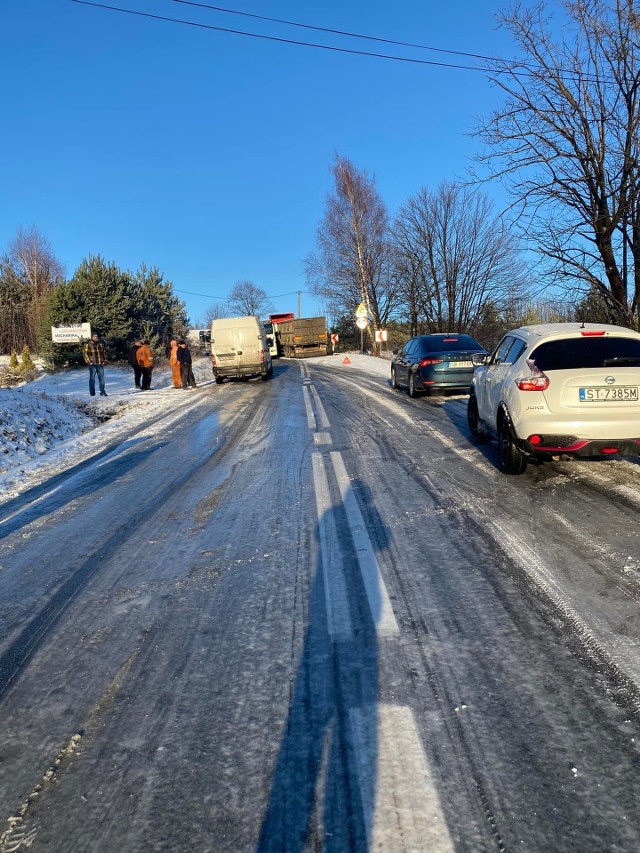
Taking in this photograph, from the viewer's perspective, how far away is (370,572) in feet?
12.7

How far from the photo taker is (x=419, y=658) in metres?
2.81

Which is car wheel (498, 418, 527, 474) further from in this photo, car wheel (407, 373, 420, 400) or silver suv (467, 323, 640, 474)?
car wheel (407, 373, 420, 400)

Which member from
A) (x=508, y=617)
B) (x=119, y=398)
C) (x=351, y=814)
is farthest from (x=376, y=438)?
(x=119, y=398)

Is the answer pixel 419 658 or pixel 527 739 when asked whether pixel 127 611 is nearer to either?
pixel 419 658

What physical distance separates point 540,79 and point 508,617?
11633 mm

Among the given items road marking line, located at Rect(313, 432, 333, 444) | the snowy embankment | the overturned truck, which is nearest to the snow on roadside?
the snowy embankment

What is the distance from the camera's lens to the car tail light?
589 cm

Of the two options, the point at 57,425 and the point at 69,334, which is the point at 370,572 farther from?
the point at 69,334

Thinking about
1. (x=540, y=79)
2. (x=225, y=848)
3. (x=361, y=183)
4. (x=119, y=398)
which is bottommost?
(x=225, y=848)

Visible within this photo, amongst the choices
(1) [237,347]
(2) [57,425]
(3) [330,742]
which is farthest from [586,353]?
(1) [237,347]

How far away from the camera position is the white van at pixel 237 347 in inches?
837

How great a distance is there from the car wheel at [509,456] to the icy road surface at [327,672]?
0.54 metres

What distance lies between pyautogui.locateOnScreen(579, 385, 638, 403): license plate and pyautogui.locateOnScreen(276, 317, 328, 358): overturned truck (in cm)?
3494

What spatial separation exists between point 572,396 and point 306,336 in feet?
116
